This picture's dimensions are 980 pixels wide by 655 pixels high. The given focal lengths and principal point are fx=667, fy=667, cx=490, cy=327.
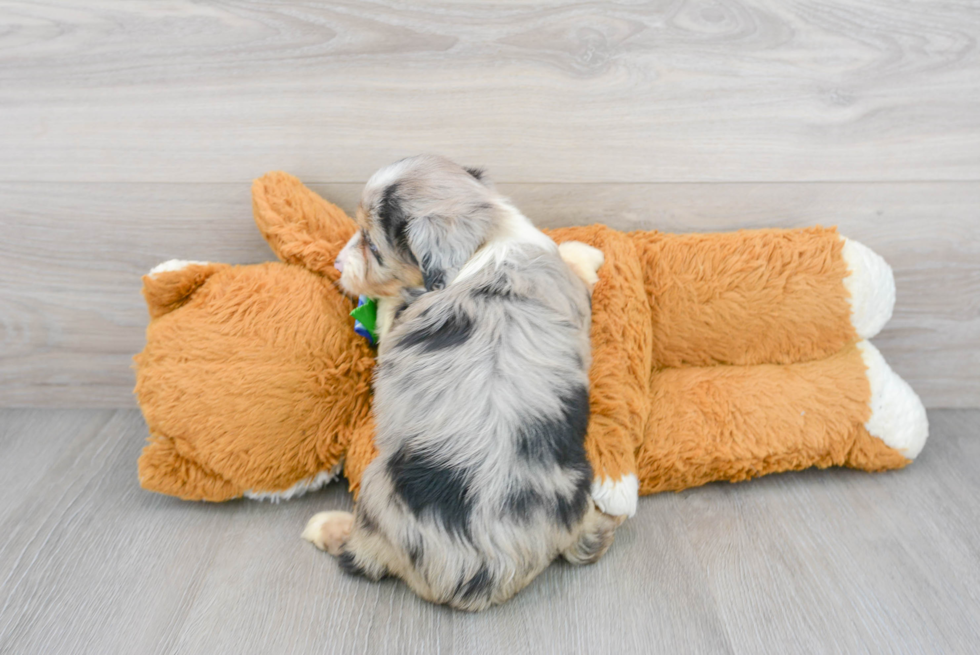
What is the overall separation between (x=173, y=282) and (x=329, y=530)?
72cm

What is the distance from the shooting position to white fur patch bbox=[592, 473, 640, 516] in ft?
4.76

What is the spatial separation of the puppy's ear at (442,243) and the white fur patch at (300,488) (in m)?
0.61

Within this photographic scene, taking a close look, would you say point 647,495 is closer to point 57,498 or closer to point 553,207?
point 553,207

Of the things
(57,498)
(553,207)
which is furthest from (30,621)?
(553,207)

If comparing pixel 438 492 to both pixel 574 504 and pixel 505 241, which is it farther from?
pixel 505 241

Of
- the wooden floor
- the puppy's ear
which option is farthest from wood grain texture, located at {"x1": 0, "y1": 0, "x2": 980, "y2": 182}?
the puppy's ear

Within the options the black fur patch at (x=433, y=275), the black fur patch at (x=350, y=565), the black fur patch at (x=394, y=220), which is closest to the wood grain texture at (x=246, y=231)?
the black fur patch at (x=394, y=220)

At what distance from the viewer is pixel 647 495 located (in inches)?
67.0

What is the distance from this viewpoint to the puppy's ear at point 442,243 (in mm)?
1357

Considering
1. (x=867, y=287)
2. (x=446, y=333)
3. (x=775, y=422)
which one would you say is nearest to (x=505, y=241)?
(x=446, y=333)

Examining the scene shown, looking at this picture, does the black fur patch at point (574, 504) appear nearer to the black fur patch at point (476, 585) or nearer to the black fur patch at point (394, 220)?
the black fur patch at point (476, 585)

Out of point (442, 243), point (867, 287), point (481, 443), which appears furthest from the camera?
point (867, 287)

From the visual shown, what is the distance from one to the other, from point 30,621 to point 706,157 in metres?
1.86

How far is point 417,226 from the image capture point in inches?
53.9
